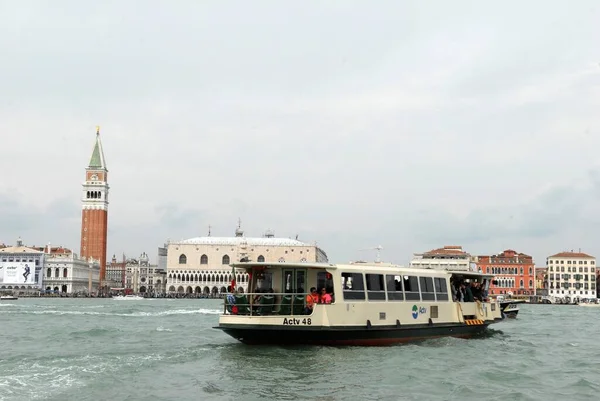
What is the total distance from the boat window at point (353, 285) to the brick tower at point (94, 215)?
112760 millimetres

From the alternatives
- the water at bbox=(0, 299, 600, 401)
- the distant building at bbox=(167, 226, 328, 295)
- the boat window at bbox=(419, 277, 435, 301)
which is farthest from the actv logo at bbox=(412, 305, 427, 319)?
the distant building at bbox=(167, 226, 328, 295)

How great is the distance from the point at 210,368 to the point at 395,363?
13.7 feet

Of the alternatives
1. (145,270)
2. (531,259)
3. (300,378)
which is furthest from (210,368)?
(145,270)

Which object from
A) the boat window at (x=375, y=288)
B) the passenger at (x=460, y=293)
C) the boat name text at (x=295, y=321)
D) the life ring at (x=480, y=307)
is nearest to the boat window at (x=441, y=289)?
the passenger at (x=460, y=293)

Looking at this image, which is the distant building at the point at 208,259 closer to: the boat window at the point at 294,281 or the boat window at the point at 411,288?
the boat window at the point at 411,288

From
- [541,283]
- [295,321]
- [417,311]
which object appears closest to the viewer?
[295,321]

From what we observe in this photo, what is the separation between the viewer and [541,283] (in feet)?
406

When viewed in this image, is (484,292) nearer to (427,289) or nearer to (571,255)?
(427,289)

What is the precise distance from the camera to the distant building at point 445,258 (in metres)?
96.2

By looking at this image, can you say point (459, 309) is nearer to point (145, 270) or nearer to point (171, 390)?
point (171, 390)

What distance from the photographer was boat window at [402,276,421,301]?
Answer: 2181 centimetres

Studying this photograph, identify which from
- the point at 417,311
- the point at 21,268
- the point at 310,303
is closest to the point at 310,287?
the point at 310,303

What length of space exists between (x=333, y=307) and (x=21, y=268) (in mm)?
108912

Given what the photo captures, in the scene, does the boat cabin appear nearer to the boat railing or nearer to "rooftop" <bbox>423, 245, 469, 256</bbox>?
the boat railing
